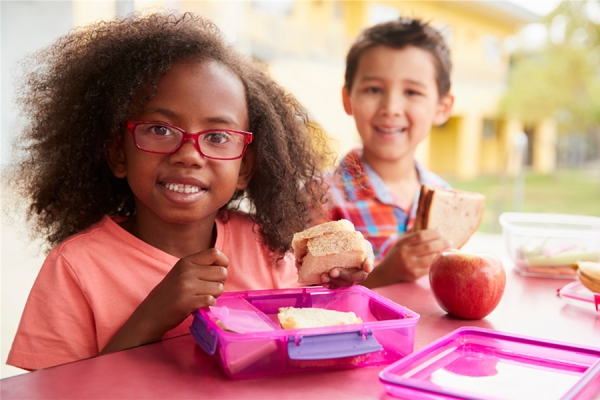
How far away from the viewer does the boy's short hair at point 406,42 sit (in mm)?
2025

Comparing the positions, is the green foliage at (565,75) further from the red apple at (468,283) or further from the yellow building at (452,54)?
the red apple at (468,283)

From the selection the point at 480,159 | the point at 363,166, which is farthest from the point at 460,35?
the point at 363,166

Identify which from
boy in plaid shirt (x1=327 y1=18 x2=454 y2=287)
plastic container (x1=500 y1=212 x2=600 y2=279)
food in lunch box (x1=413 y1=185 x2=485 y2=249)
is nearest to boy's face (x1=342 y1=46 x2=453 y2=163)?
boy in plaid shirt (x1=327 y1=18 x2=454 y2=287)

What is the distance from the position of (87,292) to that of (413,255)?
74 cm

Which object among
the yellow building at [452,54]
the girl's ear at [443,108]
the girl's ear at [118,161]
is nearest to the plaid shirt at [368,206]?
the girl's ear at [443,108]

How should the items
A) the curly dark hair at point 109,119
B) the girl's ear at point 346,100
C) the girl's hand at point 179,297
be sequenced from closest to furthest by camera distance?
the girl's hand at point 179,297 < the curly dark hair at point 109,119 < the girl's ear at point 346,100

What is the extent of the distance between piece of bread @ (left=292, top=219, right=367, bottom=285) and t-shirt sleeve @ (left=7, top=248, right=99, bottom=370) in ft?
1.42

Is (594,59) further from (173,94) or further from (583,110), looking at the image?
(173,94)

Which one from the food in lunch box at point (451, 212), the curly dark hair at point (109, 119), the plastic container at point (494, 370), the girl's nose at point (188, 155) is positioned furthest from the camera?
the food in lunch box at point (451, 212)

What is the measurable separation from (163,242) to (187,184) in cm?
21

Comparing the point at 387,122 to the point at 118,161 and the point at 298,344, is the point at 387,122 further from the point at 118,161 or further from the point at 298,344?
the point at 298,344

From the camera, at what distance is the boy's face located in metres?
1.97

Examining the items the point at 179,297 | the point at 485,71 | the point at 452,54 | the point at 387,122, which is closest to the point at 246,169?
the point at 179,297

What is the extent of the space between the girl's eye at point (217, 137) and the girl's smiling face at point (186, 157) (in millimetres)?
16
